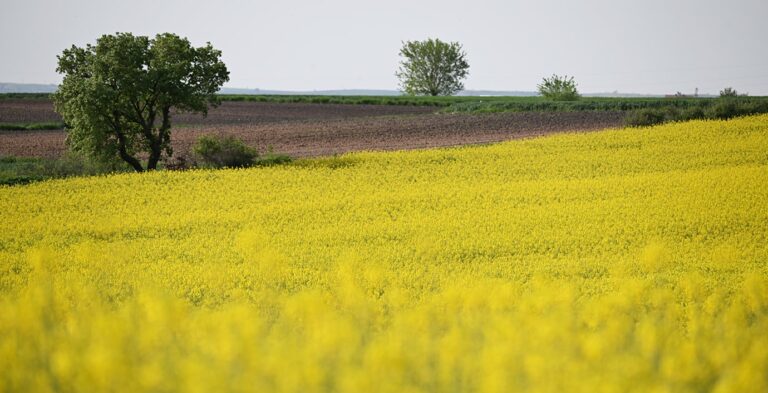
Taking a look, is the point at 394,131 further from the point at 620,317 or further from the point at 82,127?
the point at 620,317

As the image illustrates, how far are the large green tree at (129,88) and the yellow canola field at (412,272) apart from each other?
336 cm

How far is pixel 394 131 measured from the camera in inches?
1526

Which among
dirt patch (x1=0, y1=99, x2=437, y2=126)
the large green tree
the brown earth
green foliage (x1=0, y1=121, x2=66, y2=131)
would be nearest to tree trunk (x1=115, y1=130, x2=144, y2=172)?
the large green tree

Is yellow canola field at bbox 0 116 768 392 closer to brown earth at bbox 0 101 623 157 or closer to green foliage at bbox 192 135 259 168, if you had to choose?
green foliage at bbox 192 135 259 168

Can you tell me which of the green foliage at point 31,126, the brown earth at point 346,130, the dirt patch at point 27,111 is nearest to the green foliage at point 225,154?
the brown earth at point 346,130

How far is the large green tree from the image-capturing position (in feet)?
85.1

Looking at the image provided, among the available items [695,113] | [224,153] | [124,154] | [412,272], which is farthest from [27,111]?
[412,272]

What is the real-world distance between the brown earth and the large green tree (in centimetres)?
484

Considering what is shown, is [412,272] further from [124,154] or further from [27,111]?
[27,111]

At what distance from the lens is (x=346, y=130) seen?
A: 40031 millimetres

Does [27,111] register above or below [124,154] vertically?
above

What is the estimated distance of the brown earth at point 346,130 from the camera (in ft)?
112

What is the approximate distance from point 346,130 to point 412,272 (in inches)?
1088

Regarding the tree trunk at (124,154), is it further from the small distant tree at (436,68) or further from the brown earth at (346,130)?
the small distant tree at (436,68)
